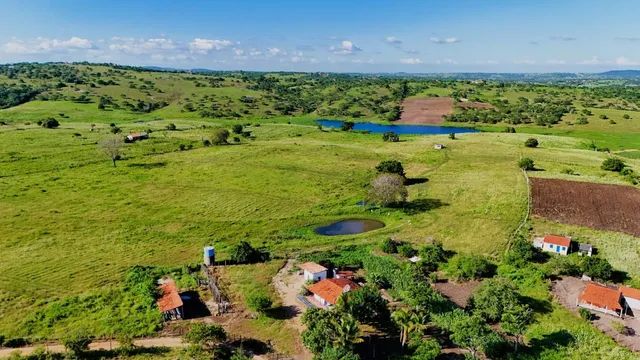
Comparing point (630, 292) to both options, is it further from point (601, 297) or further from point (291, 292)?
point (291, 292)

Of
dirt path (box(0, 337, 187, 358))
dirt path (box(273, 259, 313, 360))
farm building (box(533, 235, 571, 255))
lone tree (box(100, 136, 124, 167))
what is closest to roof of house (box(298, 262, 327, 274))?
dirt path (box(273, 259, 313, 360))

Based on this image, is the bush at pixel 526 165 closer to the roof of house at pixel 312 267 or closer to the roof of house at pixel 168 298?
the roof of house at pixel 312 267

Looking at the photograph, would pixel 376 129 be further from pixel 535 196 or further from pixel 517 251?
pixel 517 251

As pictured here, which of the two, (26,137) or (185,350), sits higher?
(26,137)

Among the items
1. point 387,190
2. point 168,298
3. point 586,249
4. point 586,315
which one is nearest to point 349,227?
point 387,190

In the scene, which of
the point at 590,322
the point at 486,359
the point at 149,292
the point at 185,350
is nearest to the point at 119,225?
the point at 149,292

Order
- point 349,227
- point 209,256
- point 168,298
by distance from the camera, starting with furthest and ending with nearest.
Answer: point 349,227, point 209,256, point 168,298

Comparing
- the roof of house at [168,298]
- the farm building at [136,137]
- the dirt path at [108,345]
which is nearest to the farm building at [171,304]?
the roof of house at [168,298]
